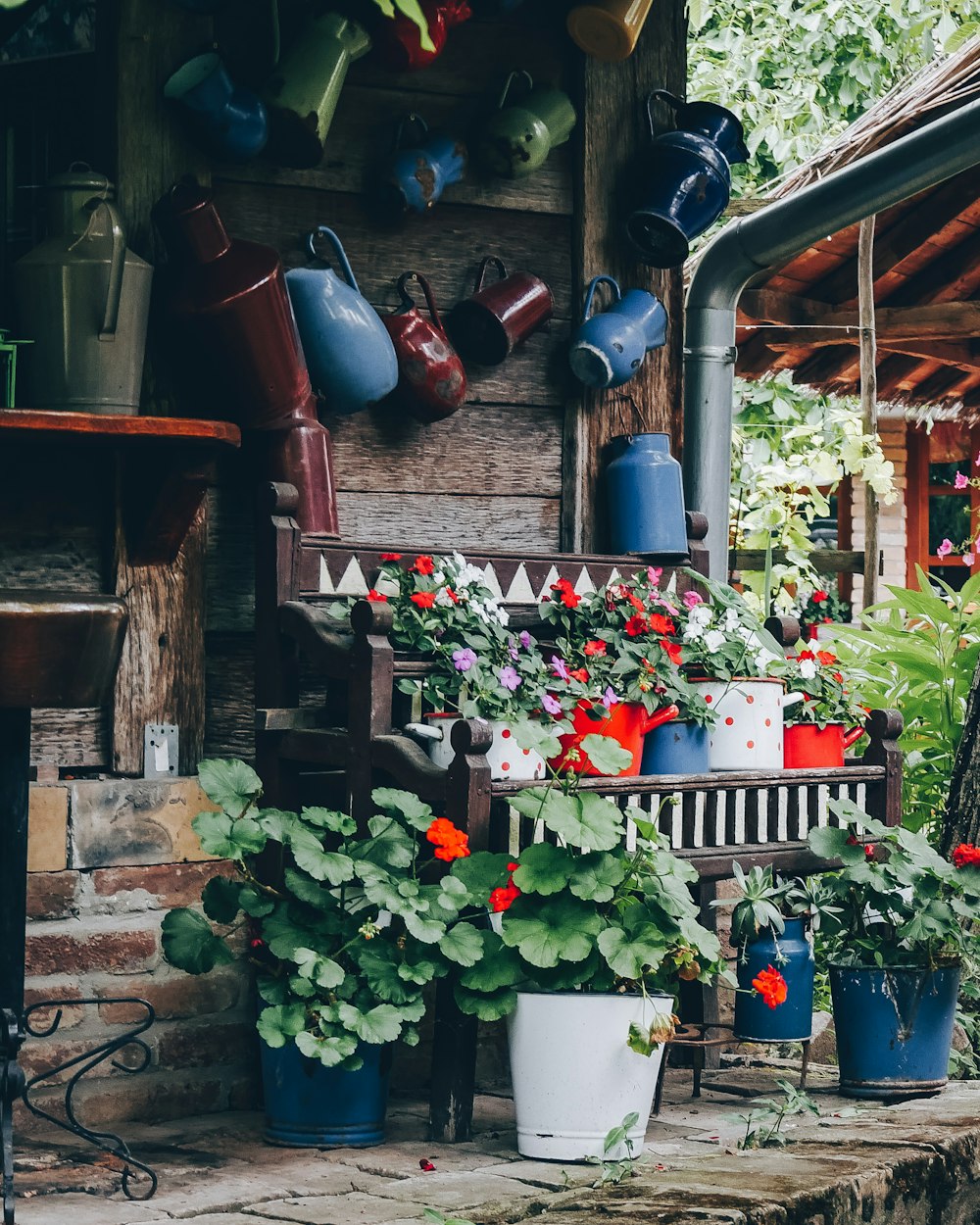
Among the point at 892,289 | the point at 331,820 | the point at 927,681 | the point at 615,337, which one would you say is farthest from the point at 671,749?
the point at 892,289

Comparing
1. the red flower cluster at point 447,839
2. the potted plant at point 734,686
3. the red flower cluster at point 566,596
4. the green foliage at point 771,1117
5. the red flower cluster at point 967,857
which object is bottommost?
the green foliage at point 771,1117

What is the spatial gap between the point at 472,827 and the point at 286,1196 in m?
0.71

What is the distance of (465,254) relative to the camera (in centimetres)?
400

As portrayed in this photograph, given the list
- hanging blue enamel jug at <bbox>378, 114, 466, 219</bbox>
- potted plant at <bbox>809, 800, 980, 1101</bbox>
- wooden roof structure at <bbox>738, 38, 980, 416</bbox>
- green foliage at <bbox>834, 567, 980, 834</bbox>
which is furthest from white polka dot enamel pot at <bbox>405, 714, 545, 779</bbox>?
wooden roof structure at <bbox>738, 38, 980, 416</bbox>

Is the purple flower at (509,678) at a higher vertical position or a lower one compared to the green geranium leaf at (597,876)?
higher

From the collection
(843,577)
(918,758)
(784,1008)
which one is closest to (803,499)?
(918,758)

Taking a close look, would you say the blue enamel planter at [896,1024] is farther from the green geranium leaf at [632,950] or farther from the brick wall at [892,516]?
the brick wall at [892,516]

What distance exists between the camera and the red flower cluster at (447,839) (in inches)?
118

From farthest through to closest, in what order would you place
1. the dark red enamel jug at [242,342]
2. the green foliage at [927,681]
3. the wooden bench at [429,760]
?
the green foliage at [927,681] < the dark red enamel jug at [242,342] < the wooden bench at [429,760]

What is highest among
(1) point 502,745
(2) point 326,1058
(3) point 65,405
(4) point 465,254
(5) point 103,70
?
(5) point 103,70

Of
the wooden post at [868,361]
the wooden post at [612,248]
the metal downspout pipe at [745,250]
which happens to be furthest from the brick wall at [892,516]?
the wooden post at [612,248]

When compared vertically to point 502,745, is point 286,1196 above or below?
below

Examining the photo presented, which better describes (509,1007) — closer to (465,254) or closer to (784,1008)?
(784,1008)

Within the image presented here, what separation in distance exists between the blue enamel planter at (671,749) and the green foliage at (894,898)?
32 cm
